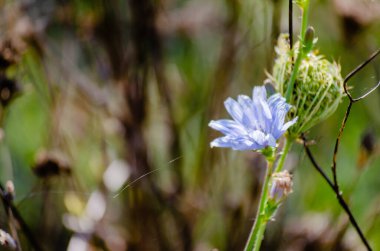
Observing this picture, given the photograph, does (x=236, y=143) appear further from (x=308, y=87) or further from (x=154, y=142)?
(x=154, y=142)

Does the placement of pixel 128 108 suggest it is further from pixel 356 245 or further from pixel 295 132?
pixel 295 132

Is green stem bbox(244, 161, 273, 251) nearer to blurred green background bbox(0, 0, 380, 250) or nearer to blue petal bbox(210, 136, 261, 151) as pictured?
blue petal bbox(210, 136, 261, 151)

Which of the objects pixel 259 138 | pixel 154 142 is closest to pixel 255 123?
pixel 259 138

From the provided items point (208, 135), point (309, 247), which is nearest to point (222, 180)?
point (208, 135)

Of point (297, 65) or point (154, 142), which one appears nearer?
point (297, 65)

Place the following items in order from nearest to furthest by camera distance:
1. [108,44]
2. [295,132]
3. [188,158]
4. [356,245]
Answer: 1. [295,132]
2. [356,245]
3. [108,44]
4. [188,158]

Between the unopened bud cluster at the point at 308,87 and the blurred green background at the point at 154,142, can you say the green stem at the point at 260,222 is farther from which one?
the blurred green background at the point at 154,142

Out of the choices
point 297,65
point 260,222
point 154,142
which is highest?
point 154,142
